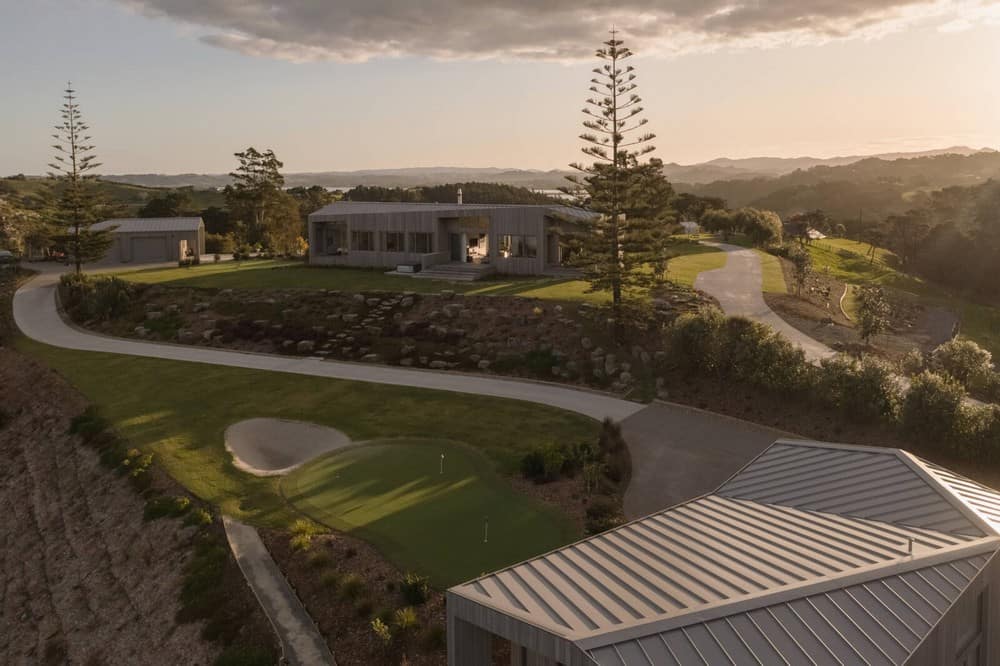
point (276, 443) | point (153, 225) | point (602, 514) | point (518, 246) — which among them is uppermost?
point (153, 225)

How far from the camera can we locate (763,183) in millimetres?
188250

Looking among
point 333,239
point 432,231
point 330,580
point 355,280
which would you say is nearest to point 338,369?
point 355,280

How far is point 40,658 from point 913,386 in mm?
19967

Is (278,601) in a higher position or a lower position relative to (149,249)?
lower

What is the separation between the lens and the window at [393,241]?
41.8m

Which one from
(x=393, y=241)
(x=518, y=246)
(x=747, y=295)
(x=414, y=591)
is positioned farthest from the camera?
(x=393, y=241)

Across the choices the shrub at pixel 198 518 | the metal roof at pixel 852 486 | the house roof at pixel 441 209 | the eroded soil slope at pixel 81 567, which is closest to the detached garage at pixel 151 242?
the house roof at pixel 441 209

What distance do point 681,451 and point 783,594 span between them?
10797mm

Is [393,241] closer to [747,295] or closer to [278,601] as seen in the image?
[747,295]

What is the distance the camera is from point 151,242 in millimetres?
50094

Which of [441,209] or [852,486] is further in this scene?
[441,209]

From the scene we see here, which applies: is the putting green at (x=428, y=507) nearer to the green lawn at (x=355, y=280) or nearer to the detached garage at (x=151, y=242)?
the green lawn at (x=355, y=280)

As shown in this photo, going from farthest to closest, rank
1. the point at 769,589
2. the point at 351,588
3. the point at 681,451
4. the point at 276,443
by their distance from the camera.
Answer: the point at 276,443
the point at 681,451
the point at 351,588
the point at 769,589

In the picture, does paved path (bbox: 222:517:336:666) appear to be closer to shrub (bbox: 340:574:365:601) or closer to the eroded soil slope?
shrub (bbox: 340:574:365:601)
